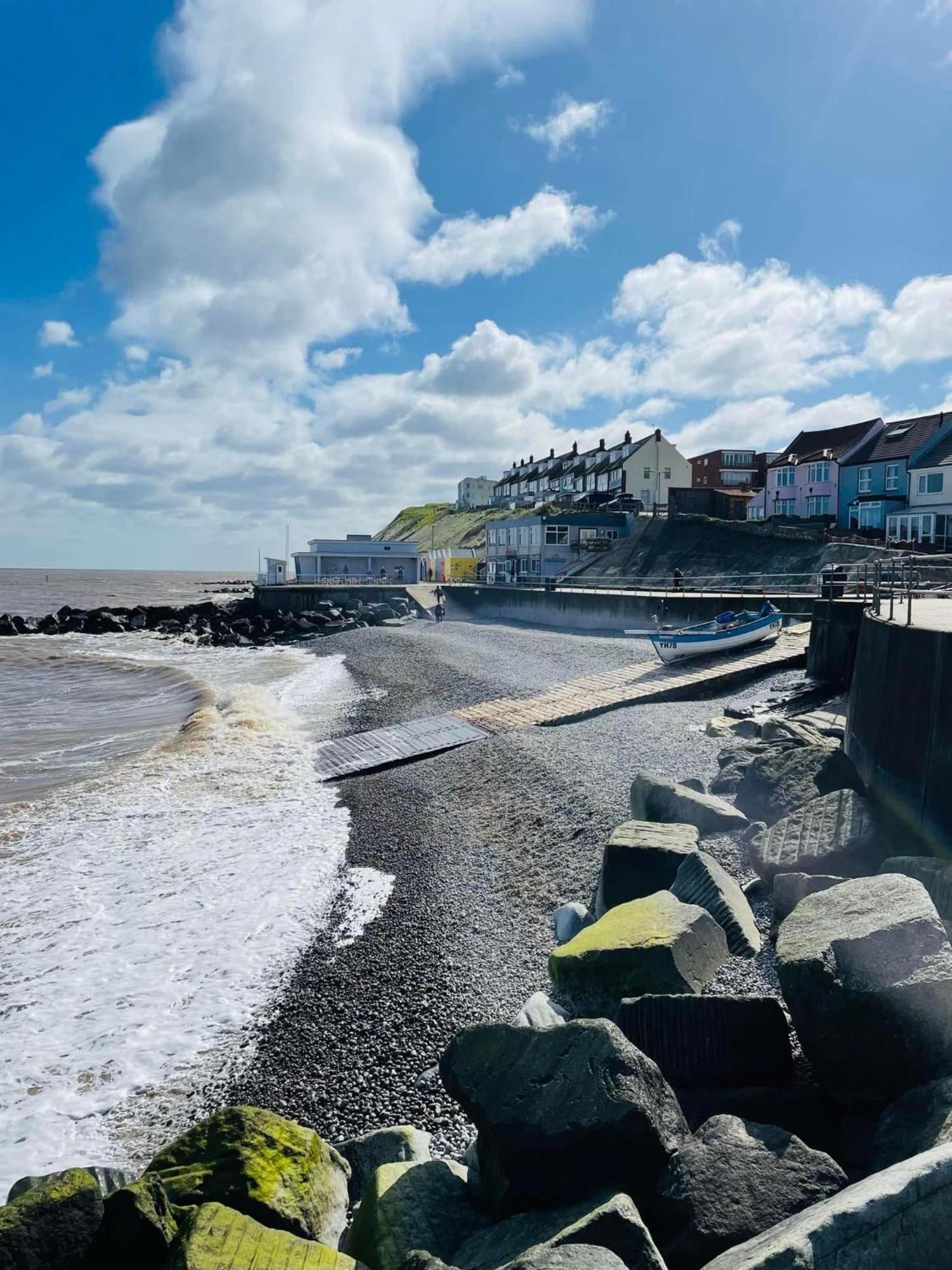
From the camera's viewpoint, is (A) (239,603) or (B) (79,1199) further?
(A) (239,603)

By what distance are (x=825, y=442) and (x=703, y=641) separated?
4967cm

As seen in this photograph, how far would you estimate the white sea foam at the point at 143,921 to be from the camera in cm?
599

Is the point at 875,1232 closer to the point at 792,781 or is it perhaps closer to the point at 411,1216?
the point at 411,1216

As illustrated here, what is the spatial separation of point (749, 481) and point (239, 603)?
179 ft

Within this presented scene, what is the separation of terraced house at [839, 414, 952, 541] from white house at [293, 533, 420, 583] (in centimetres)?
3436

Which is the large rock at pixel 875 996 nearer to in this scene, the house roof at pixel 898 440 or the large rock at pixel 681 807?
the large rock at pixel 681 807

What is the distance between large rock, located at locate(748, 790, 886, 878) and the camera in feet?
21.1

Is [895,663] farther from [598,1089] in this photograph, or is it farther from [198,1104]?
[198,1104]

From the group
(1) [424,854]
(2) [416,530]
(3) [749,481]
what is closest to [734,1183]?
(1) [424,854]

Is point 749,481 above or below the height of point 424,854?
above

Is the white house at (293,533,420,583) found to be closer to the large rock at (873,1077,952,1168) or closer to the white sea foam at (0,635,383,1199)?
the white sea foam at (0,635,383,1199)

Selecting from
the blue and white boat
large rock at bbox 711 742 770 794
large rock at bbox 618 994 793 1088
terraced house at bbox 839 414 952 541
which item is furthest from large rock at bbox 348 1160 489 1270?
terraced house at bbox 839 414 952 541

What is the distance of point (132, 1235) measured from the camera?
3.36m

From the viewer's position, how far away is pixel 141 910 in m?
8.83
